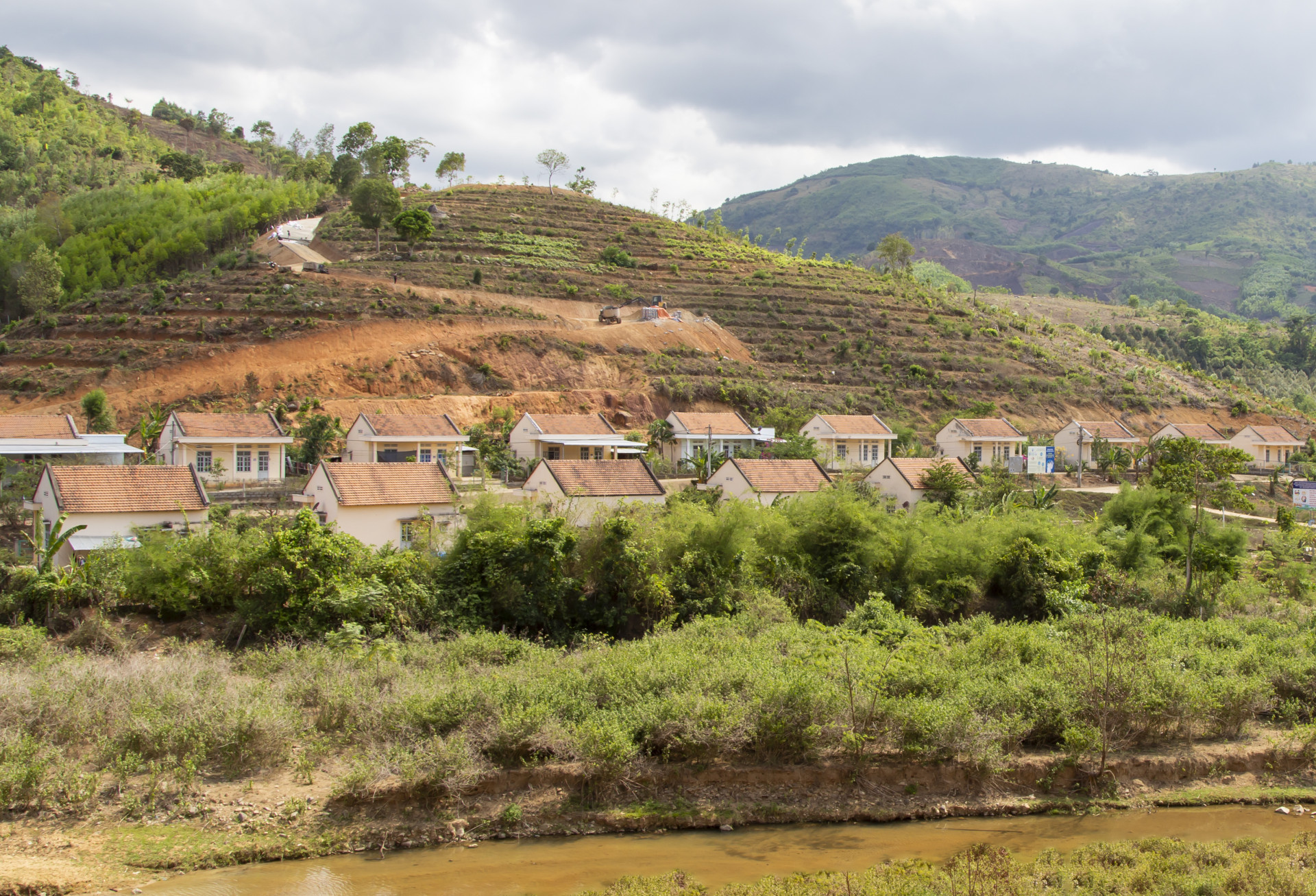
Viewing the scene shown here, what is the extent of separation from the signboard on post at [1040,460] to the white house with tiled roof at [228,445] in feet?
114

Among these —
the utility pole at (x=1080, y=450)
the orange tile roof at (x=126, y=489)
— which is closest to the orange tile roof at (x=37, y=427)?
the orange tile roof at (x=126, y=489)

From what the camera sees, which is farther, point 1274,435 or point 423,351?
point 1274,435

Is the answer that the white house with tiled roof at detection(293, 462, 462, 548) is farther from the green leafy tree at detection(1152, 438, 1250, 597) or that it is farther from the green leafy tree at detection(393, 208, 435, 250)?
the green leafy tree at detection(393, 208, 435, 250)

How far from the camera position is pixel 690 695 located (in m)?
16.2

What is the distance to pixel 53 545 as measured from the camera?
2233 cm

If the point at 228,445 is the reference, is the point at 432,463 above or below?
above

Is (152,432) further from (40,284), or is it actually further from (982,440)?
(982,440)

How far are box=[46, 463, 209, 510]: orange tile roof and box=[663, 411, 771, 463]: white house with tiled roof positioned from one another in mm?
24143

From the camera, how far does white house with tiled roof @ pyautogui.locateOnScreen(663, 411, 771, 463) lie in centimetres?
4556

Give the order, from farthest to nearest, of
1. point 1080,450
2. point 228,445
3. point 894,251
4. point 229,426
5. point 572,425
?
point 894,251, point 1080,450, point 572,425, point 229,426, point 228,445

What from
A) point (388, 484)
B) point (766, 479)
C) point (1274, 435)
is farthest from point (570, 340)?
point (1274, 435)

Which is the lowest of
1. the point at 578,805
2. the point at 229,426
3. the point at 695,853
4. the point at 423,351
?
the point at 695,853

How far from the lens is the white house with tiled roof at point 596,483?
2745 centimetres

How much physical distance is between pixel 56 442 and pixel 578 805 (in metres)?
29.4
